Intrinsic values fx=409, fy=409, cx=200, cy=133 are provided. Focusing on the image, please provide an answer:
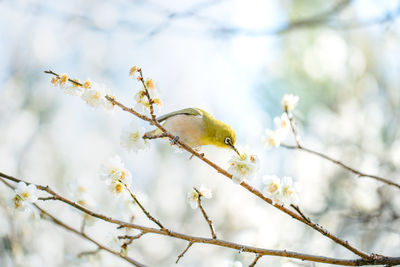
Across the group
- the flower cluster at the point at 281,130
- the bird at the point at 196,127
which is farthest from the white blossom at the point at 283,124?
the bird at the point at 196,127

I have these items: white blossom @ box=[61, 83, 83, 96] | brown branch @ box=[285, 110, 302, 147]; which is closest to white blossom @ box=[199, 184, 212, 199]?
brown branch @ box=[285, 110, 302, 147]

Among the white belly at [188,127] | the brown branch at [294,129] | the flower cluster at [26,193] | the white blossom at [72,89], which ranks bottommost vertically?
the flower cluster at [26,193]

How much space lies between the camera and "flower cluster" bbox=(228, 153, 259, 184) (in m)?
1.53

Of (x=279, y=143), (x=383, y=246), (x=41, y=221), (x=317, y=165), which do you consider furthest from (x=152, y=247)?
(x=279, y=143)

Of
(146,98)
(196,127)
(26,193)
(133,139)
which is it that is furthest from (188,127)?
(26,193)

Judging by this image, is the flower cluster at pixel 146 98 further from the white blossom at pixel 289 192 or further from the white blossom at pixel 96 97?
the white blossom at pixel 289 192

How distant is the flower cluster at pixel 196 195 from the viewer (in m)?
1.65

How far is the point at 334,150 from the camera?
13.3 feet

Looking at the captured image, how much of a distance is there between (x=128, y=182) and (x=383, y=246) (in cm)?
238

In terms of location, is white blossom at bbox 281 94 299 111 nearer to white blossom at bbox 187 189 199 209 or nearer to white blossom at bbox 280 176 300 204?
white blossom at bbox 280 176 300 204

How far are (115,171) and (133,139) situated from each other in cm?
16

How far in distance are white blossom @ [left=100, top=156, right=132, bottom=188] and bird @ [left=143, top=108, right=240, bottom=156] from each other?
1.70 ft

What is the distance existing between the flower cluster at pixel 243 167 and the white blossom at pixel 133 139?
39 centimetres

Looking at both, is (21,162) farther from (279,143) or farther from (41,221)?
(279,143)
